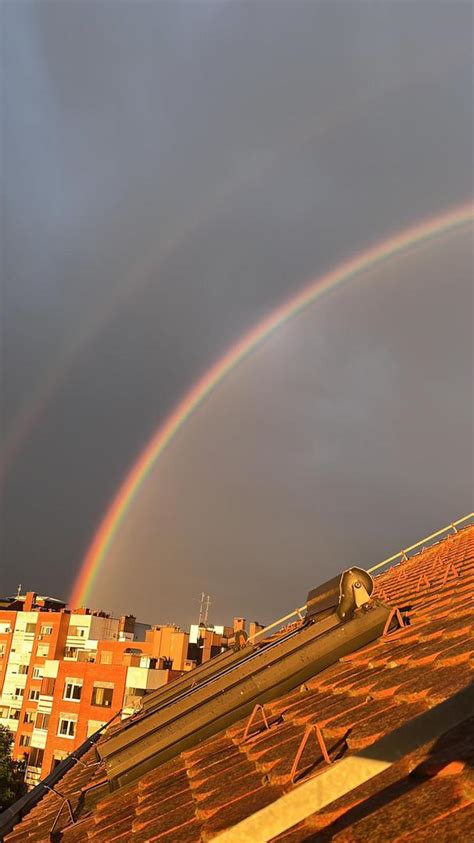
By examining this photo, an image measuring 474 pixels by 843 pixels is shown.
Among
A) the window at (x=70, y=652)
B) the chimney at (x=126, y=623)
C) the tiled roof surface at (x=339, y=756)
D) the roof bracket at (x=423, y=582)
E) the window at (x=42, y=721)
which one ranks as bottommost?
the tiled roof surface at (x=339, y=756)

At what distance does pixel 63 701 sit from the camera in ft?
A: 154

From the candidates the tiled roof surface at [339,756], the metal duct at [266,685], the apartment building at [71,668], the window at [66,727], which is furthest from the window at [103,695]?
the metal duct at [266,685]

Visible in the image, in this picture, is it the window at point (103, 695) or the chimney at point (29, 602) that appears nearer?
the window at point (103, 695)

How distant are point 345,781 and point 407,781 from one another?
536 millimetres

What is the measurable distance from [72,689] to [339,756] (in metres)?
50.6

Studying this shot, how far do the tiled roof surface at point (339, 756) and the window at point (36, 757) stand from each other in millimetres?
54527

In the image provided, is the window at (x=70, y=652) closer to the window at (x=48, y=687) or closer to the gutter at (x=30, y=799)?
the window at (x=48, y=687)

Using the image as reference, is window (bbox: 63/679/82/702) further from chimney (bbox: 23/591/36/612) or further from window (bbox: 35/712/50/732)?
chimney (bbox: 23/591/36/612)

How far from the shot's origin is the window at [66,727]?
153 feet

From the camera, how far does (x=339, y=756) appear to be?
232 cm

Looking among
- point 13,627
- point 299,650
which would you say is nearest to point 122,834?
point 299,650

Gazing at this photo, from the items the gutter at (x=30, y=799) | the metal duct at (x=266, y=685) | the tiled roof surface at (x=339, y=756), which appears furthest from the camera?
the gutter at (x=30, y=799)

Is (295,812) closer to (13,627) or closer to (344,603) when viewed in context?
(344,603)

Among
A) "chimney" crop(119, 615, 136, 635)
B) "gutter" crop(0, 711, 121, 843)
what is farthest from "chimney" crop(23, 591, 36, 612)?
"gutter" crop(0, 711, 121, 843)
